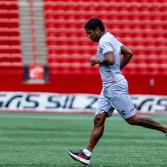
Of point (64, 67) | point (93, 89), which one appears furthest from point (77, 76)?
point (64, 67)

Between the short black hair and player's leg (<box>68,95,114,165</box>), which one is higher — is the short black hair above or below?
above

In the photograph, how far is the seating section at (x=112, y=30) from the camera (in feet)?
70.2

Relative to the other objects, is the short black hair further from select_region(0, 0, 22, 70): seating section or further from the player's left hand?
select_region(0, 0, 22, 70): seating section

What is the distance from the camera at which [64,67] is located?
69.1ft

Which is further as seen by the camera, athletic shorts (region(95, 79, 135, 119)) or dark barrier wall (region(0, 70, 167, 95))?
dark barrier wall (region(0, 70, 167, 95))

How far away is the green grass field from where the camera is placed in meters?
8.48

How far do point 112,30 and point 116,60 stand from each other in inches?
551

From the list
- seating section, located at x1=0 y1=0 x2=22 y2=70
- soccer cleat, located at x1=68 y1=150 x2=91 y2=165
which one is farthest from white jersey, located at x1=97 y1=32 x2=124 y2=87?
seating section, located at x1=0 y1=0 x2=22 y2=70

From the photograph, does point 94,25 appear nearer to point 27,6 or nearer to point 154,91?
point 154,91

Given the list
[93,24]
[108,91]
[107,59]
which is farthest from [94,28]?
[108,91]

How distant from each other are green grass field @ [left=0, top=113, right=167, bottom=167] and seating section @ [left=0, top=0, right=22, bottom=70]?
4.75 meters

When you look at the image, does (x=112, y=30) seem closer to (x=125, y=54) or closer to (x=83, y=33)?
(x=83, y=33)

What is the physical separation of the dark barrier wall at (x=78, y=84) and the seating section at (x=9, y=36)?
6.01 feet

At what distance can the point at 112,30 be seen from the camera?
2220 cm
